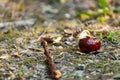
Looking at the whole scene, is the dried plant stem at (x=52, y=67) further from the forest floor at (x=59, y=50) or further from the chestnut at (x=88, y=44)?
the chestnut at (x=88, y=44)

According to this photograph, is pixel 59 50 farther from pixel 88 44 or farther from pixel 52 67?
pixel 52 67

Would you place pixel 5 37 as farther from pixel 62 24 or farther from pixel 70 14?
pixel 70 14

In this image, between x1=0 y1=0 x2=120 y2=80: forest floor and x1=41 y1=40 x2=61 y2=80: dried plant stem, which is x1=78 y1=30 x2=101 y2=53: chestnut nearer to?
x1=0 y1=0 x2=120 y2=80: forest floor

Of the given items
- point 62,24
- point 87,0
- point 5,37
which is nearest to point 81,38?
point 5,37

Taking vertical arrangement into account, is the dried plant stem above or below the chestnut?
below

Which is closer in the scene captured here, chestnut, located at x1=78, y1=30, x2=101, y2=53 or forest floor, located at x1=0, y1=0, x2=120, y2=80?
forest floor, located at x1=0, y1=0, x2=120, y2=80

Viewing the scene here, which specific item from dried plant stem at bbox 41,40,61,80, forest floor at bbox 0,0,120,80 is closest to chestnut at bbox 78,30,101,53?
forest floor at bbox 0,0,120,80

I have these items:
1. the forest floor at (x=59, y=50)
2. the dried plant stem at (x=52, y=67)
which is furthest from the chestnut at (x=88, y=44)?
the dried plant stem at (x=52, y=67)

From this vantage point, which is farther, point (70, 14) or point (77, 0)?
point (77, 0)
